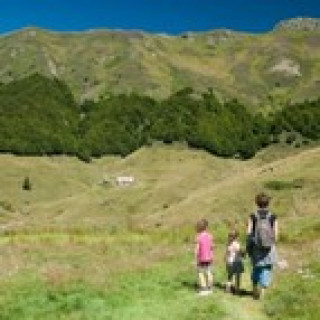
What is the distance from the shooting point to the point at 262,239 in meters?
24.2

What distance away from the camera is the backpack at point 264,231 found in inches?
950

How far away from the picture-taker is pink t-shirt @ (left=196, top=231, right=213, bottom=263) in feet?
83.5

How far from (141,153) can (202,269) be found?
15438cm

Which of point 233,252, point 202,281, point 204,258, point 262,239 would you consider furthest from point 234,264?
point 262,239

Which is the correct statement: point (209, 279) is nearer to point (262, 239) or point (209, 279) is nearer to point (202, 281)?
point (202, 281)

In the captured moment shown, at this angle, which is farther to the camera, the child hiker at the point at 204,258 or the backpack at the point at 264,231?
the child hiker at the point at 204,258

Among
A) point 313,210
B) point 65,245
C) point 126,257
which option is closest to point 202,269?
point 126,257

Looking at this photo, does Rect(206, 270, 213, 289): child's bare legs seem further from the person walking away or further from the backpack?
the backpack

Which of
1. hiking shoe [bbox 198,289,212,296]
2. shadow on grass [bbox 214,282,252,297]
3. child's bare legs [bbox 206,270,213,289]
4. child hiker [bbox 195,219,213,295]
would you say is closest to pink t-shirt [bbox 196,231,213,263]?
child hiker [bbox 195,219,213,295]

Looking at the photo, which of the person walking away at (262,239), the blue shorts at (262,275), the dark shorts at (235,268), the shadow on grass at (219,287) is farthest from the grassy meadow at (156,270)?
the person walking away at (262,239)

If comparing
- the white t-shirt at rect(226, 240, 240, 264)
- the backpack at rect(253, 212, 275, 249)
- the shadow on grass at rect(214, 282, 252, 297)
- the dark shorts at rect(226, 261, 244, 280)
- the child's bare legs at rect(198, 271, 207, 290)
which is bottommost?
the shadow on grass at rect(214, 282, 252, 297)

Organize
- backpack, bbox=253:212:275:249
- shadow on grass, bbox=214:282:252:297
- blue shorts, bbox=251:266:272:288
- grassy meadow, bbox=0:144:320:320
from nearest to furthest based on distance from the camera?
grassy meadow, bbox=0:144:320:320 → backpack, bbox=253:212:275:249 → blue shorts, bbox=251:266:272:288 → shadow on grass, bbox=214:282:252:297

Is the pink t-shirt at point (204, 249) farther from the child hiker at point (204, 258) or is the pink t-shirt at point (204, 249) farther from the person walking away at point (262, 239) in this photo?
the person walking away at point (262, 239)

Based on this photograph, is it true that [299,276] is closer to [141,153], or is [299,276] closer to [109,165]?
[141,153]
